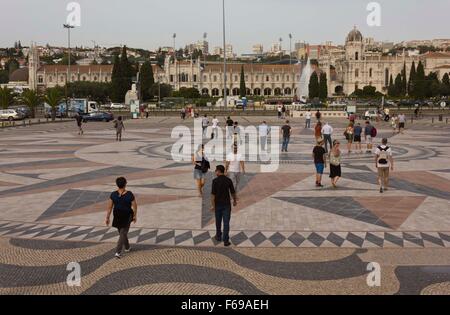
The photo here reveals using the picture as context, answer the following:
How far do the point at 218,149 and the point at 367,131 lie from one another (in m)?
7.03

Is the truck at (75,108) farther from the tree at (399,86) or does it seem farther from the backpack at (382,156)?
the tree at (399,86)

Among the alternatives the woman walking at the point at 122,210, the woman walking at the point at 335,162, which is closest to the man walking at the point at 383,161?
the woman walking at the point at 335,162

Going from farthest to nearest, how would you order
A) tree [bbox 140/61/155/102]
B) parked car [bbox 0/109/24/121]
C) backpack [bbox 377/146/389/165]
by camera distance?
tree [bbox 140/61/155/102] → parked car [bbox 0/109/24/121] → backpack [bbox 377/146/389/165]

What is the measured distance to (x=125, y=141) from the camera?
30.5 metres

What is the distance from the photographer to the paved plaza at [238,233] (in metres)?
8.45

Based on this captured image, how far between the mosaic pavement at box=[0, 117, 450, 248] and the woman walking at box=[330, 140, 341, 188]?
0.44 m

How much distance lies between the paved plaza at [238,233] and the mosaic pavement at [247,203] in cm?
3

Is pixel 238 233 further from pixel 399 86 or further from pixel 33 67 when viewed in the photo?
pixel 33 67

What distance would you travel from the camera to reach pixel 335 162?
1555 centimetres

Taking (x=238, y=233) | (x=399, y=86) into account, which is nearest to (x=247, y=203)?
(x=238, y=233)

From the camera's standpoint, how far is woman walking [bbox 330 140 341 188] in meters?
15.4

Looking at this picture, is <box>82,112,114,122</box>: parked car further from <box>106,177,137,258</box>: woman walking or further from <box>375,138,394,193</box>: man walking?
<box>106,177,137,258</box>: woman walking

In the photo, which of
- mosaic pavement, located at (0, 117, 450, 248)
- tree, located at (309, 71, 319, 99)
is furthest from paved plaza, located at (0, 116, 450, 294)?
tree, located at (309, 71, 319, 99)
